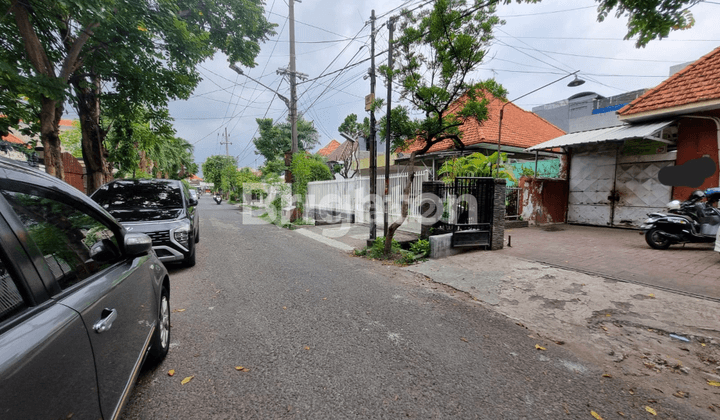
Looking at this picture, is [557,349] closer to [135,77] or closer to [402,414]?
[402,414]

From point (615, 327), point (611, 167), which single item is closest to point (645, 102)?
point (611, 167)

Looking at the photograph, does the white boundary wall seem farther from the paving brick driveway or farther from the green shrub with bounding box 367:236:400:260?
the paving brick driveway

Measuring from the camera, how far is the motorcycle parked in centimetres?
628

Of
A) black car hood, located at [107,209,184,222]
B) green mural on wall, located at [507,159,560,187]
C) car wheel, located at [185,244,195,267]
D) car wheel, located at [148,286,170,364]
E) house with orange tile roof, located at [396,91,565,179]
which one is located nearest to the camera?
car wheel, located at [148,286,170,364]

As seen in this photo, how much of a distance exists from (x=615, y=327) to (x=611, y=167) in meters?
9.38

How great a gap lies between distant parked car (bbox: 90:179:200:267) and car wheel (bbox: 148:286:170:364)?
2.72m

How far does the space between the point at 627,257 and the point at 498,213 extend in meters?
2.59

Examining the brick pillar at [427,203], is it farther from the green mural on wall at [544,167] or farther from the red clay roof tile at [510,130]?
the green mural on wall at [544,167]

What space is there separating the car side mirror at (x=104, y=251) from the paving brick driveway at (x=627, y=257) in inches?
261

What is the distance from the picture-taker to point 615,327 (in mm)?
3379

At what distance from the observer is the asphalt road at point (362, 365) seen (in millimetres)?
2125

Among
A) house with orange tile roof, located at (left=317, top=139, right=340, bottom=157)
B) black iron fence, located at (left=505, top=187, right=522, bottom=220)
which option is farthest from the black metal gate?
house with orange tile roof, located at (left=317, top=139, right=340, bottom=157)

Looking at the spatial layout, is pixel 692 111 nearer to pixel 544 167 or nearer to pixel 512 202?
pixel 512 202

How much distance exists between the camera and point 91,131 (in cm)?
819
